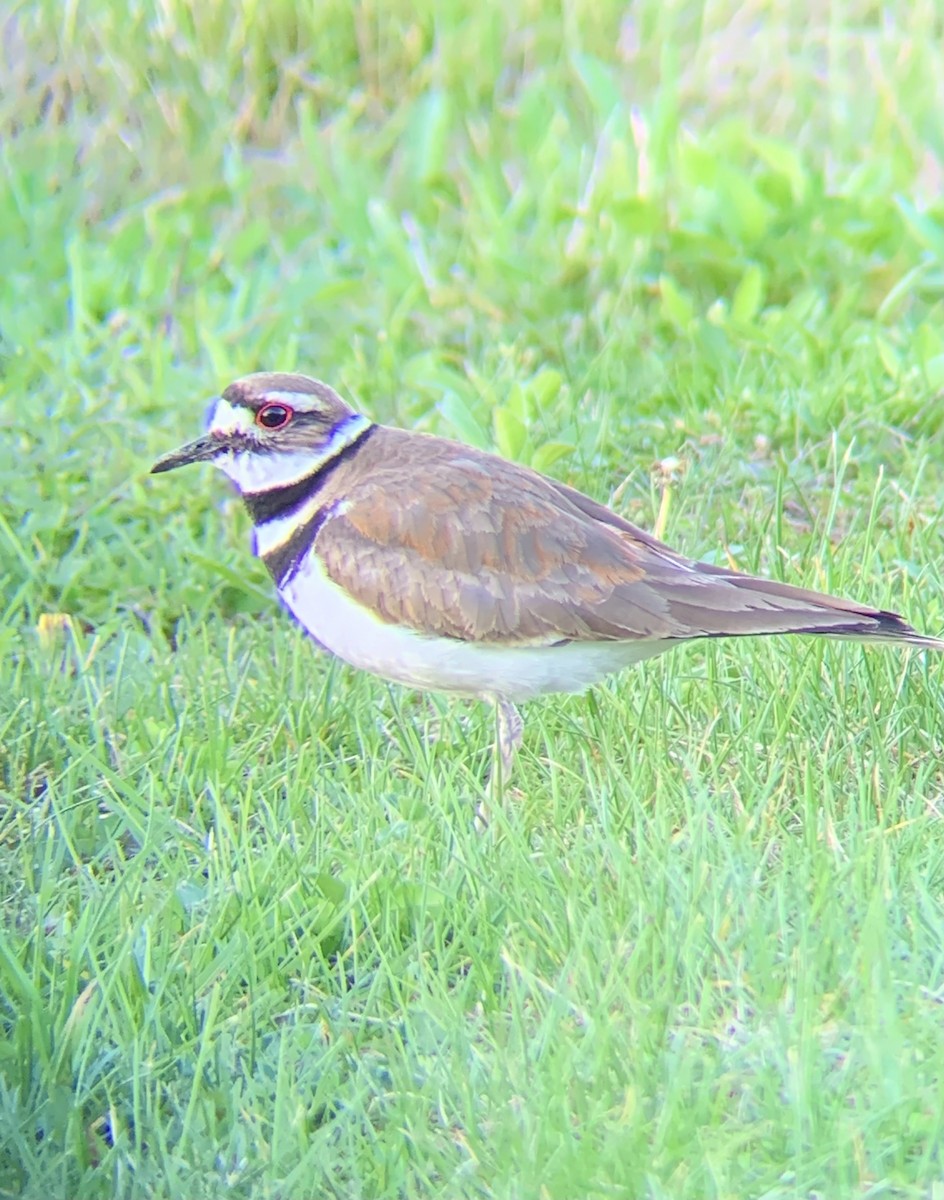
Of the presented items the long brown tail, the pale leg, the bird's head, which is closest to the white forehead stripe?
the bird's head

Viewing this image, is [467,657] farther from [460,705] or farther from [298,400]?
[298,400]

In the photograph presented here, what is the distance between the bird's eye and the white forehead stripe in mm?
22

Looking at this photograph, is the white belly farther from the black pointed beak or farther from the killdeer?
the black pointed beak

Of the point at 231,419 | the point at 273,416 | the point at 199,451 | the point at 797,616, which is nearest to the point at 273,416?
the point at 273,416

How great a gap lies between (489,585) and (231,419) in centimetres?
90

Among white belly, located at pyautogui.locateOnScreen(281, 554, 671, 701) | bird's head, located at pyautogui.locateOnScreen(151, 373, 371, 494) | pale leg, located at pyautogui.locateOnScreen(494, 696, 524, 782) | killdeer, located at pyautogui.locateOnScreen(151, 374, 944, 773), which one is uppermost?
bird's head, located at pyautogui.locateOnScreen(151, 373, 371, 494)

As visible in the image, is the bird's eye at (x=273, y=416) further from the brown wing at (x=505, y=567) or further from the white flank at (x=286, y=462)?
the brown wing at (x=505, y=567)

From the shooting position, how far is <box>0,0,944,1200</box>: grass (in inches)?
123

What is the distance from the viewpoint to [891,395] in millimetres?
5926

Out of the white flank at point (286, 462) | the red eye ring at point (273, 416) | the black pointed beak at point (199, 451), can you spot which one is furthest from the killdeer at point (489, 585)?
the black pointed beak at point (199, 451)

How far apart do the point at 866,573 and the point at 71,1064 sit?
2.44 metres

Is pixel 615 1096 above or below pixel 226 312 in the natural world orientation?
above

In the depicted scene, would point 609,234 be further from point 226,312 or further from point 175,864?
point 175,864

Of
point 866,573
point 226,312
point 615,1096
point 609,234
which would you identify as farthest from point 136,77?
point 615,1096
